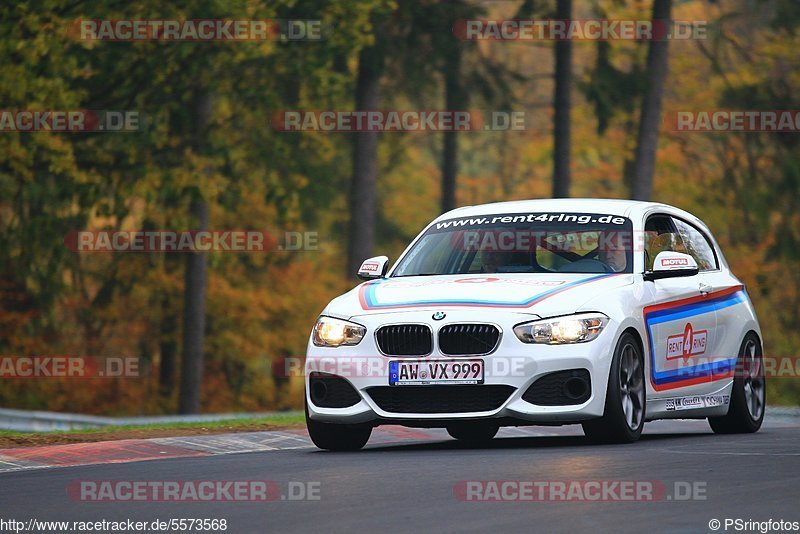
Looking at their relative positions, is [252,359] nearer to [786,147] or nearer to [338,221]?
[338,221]

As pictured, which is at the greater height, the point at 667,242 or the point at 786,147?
the point at 786,147

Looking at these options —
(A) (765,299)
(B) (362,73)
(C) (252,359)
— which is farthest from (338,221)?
(B) (362,73)

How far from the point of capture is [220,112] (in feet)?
117

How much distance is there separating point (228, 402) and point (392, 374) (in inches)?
1401

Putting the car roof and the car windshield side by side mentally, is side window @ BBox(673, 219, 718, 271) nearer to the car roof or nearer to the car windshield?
the car roof
